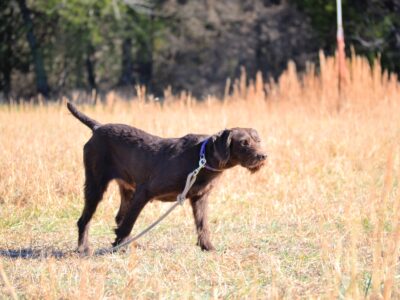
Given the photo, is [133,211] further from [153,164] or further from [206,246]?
[206,246]

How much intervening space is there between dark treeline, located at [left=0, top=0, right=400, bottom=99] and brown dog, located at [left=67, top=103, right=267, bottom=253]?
67.1ft

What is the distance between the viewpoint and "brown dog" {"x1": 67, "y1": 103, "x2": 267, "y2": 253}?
567cm

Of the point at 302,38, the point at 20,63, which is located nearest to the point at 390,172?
the point at 302,38

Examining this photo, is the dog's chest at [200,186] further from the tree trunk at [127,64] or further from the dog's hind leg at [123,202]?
the tree trunk at [127,64]

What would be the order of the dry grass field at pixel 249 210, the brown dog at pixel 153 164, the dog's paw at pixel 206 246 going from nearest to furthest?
the dry grass field at pixel 249 210
the brown dog at pixel 153 164
the dog's paw at pixel 206 246

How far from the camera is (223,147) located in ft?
18.4

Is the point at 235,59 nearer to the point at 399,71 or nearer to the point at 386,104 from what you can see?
the point at 399,71

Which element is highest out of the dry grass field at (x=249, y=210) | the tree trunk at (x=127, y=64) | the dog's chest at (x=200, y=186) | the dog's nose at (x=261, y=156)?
the dog's nose at (x=261, y=156)

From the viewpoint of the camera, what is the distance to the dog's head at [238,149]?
559 centimetres

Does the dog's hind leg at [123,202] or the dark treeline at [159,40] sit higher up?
the dog's hind leg at [123,202]

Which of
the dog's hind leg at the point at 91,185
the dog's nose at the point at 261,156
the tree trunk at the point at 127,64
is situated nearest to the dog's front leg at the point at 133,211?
the dog's hind leg at the point at 91,185

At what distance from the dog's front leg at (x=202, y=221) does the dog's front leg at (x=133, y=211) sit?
455 millimetres

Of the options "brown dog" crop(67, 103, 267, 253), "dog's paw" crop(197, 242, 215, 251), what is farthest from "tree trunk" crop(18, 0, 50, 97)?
"dog's paw" crop(197, 242, 215, 251)

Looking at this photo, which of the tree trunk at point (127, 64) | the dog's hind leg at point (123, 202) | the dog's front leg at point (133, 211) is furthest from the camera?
the tree trunk at point (127, 64)
